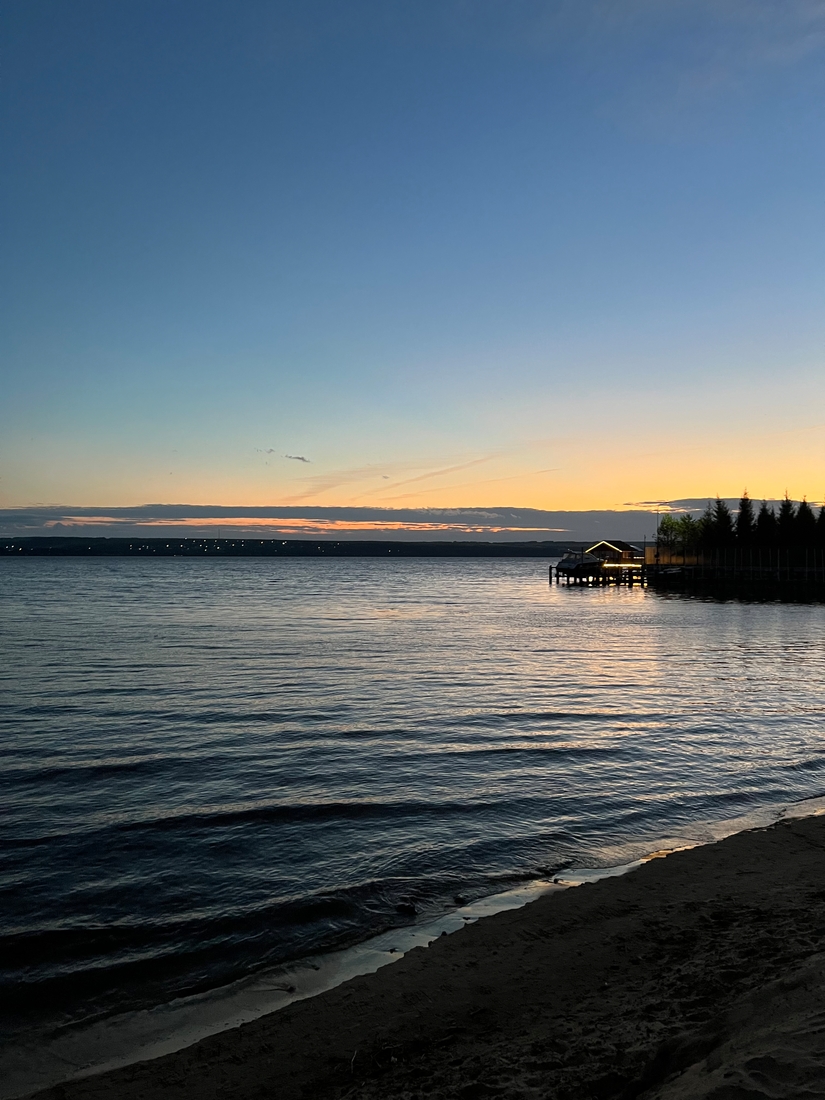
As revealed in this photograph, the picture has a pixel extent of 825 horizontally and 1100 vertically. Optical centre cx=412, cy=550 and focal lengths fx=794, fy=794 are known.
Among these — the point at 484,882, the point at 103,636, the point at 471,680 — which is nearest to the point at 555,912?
the point at 484,882

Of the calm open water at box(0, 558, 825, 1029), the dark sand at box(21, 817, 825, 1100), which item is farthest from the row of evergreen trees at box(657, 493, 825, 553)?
the dark sand at box(21, 817, 825, 1100)

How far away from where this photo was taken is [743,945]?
7039mm

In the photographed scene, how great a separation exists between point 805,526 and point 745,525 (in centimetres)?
1269

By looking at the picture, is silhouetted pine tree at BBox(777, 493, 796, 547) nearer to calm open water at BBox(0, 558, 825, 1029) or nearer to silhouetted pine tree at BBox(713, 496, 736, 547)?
silhouetted pine tree at BBox(713, 496, 736, 547)

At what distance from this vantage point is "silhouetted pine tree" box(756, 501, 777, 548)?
10638cm

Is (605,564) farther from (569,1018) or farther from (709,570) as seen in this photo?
(569,1018)

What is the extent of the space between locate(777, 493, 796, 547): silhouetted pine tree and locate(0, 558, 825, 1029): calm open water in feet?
248

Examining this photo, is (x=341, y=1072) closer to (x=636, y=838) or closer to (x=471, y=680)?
(x=636, y=838)

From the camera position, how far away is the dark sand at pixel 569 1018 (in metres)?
4.80

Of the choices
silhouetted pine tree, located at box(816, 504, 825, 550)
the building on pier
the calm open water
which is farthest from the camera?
the building on pier

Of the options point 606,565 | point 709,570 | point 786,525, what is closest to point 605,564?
point 606,565

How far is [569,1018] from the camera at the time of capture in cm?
593

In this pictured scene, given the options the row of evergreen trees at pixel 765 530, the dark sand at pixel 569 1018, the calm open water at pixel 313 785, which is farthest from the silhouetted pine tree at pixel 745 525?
the dark sand at pixel 569 1018

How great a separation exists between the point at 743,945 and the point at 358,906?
4006mm
